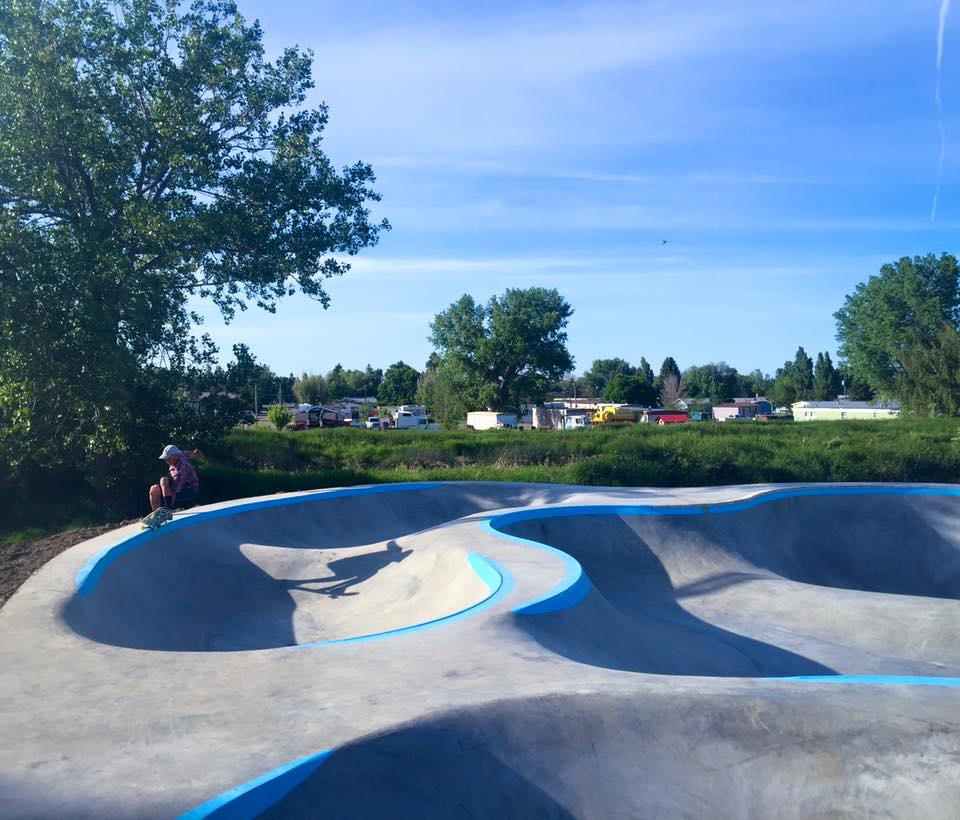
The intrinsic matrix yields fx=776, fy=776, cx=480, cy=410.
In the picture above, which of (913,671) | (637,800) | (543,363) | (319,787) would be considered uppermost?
(543,363)

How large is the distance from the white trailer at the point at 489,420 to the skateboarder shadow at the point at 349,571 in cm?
4351

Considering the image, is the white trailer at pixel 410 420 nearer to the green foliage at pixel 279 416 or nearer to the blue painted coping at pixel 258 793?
the green foliage at pixel 279 416

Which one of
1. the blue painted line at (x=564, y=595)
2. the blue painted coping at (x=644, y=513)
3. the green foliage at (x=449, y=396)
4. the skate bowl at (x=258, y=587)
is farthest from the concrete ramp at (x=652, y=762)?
the green foliage at (x=449, y=396)

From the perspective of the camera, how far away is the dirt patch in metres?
8.09

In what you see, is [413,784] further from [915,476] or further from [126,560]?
[915,476]

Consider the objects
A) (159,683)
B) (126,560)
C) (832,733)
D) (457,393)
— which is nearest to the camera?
(832,733)

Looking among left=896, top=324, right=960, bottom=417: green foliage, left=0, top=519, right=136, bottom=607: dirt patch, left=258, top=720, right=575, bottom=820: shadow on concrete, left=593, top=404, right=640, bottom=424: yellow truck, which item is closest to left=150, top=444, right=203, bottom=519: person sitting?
left=0, top=519, right=136, bottom=607: dirt patch

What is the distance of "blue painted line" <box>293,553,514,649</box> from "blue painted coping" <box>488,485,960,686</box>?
393 mm

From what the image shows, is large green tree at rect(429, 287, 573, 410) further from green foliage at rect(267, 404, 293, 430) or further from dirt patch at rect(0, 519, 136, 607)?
dirt patch at rect(0, 519, 136, 607)

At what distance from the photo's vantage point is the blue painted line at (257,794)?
3.14 metres

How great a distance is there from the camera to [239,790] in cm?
328

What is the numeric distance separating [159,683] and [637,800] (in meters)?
2.92

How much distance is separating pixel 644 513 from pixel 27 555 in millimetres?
8121

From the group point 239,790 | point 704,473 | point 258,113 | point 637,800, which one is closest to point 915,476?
point 704,473
